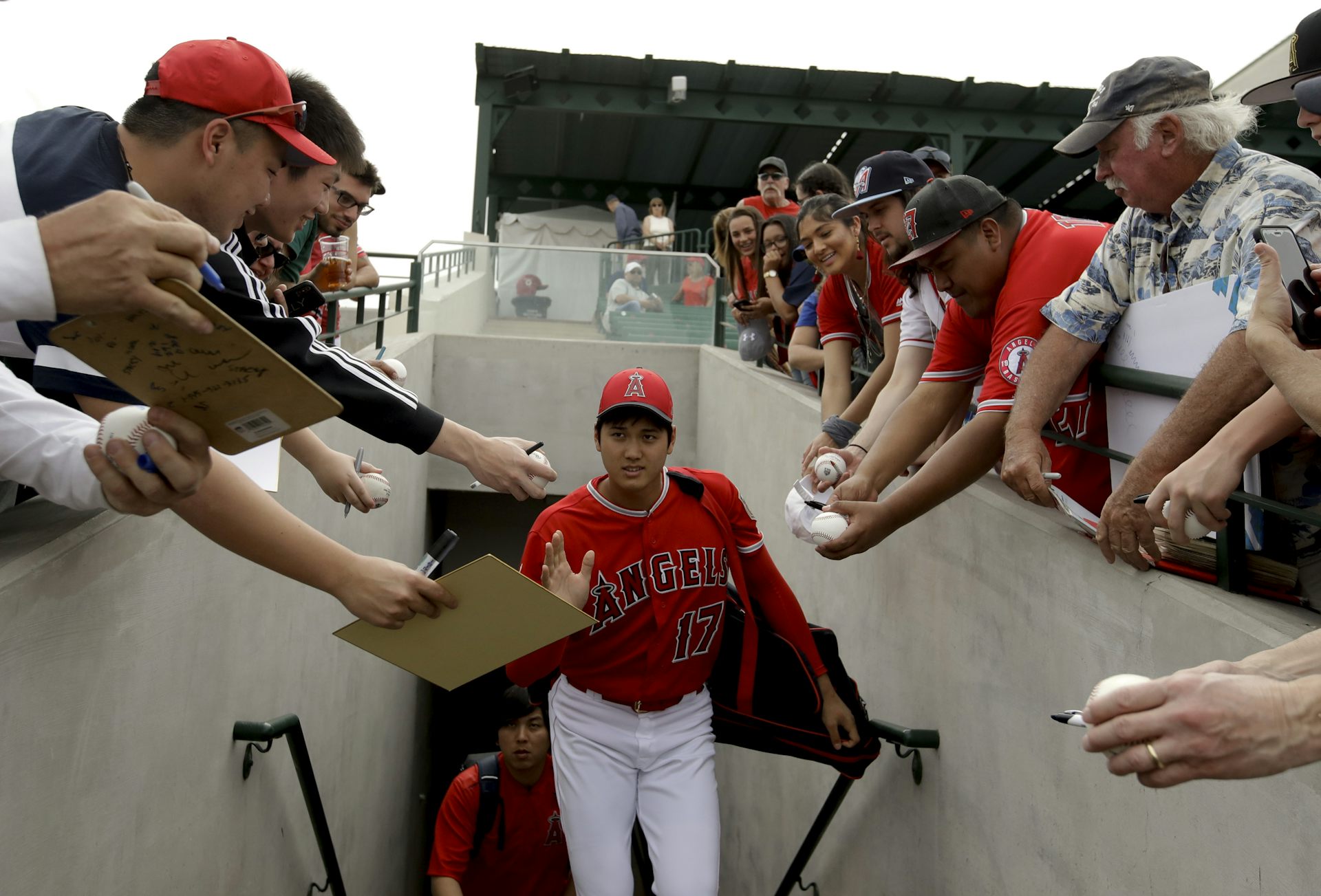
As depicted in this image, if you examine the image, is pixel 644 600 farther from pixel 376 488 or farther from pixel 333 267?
pixel 333 267

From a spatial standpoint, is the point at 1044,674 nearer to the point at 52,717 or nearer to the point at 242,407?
the point at 242,407

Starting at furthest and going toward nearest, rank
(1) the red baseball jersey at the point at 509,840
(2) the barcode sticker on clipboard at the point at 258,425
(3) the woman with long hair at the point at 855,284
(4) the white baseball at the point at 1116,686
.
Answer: (1) the red baseball jersey at the point at 509,840
(3) the woman with long hair at the point at 855,284
(2) the barcode sticker on clipboard at the point at 258,425
(4) the white baseball at the point at 1116,686

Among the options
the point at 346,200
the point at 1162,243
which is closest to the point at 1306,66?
the point at 1162,243

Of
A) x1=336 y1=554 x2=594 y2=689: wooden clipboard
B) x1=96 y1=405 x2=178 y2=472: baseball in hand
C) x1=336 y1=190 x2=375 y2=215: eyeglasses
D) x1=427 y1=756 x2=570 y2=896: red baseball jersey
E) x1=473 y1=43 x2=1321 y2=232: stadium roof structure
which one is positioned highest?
x1=473 y1=43 x2=1321 y2=232: stadium roof structure

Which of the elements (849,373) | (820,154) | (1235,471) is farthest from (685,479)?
(820,154)

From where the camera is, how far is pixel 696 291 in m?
10.4

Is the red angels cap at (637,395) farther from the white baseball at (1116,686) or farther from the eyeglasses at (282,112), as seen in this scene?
the white baseball at (1116,686)

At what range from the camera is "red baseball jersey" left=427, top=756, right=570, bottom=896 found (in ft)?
17.6

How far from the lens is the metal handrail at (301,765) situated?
3686 mm

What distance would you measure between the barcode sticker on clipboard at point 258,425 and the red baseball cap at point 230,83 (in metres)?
0.79

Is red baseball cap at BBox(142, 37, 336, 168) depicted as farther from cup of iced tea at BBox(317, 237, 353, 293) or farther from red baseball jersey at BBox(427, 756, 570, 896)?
red baseball jersey at BBox(427, 756, 570, 896)

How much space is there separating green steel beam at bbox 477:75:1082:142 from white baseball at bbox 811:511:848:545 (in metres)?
14.3

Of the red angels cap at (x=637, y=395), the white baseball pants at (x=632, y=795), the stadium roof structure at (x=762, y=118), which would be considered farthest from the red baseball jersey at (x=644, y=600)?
the stadium roof structure at (x=762, y=118)

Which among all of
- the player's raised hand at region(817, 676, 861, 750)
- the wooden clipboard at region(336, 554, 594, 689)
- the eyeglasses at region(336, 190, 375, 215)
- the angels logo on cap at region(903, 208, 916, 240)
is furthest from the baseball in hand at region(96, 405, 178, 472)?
the eyeglasses at region(336, 190, 375, 215)
